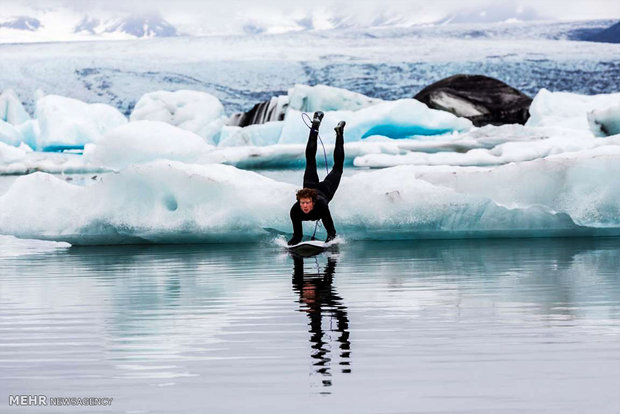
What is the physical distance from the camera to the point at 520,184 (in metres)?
8.06

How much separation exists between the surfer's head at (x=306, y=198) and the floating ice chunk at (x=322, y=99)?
16.7m

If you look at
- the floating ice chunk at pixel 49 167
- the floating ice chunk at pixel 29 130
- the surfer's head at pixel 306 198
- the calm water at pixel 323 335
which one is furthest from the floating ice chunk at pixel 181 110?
the calm water at pixel 323 335

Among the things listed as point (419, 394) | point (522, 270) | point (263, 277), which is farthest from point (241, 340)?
point (522, 270)

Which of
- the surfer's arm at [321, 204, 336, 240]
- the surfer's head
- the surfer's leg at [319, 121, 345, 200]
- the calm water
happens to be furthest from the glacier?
the calm water

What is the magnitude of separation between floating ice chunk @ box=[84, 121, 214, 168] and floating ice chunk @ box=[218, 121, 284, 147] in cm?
427

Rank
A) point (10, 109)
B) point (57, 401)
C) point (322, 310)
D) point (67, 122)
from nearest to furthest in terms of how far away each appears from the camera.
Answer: point (57, 401), point (322, 310), point (67, 122), point (10, 109)

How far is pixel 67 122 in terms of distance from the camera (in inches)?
989

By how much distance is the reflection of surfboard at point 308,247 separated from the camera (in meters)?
7.61

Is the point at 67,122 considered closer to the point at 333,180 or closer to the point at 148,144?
the point at 148,144

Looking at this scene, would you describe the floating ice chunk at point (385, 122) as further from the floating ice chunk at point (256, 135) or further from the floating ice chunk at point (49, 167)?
the floating ice chunk at point (49, 167)

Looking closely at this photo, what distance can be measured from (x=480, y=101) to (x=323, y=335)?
23374mm

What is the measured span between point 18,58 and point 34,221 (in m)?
32.6

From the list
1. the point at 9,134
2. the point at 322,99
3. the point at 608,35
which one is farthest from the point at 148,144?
the point at 608,35

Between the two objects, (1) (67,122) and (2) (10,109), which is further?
(2) (10,109)
